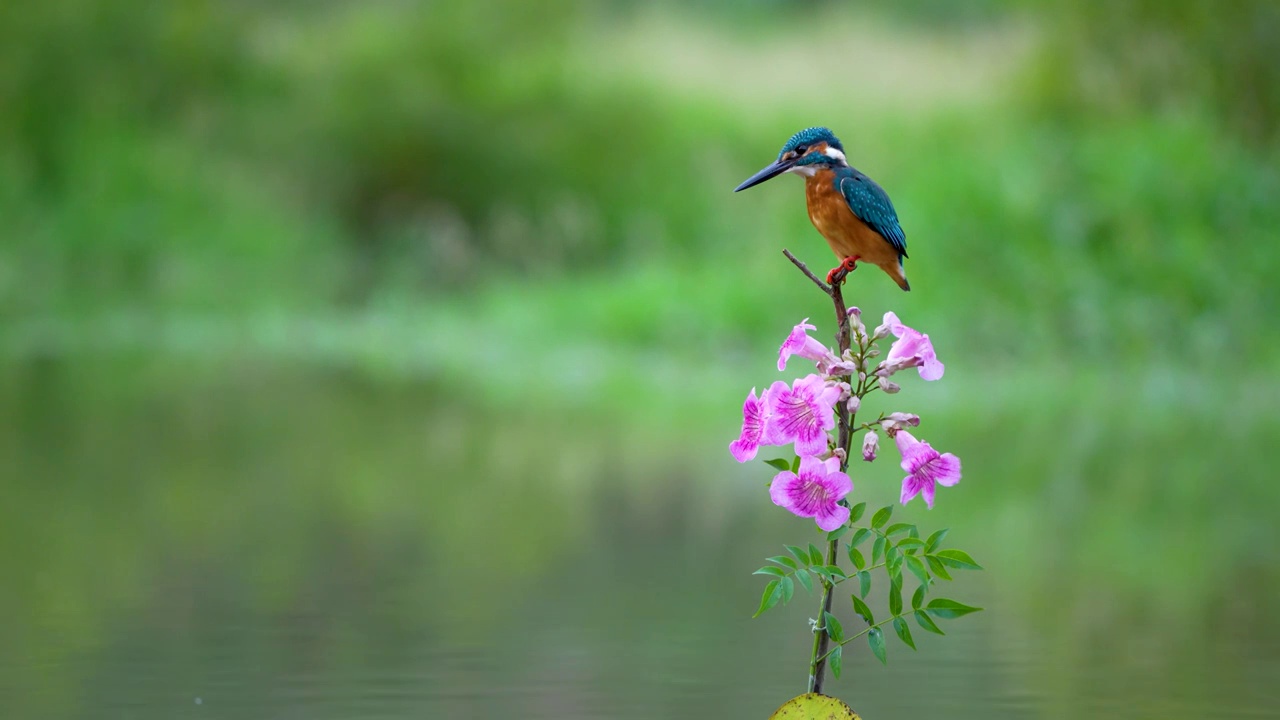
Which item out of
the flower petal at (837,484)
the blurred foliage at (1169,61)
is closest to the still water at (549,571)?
the flower petal at (837,484)

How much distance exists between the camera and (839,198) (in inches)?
102

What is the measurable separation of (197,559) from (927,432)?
3021mm

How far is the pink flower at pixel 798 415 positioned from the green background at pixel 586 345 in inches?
38.4

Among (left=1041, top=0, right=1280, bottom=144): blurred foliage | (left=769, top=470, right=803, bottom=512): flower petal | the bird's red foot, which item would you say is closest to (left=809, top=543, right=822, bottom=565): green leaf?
(left=769, top=470, right=803, bottom=512): flower petal

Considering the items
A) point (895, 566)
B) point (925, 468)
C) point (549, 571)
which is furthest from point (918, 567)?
point (549, 571)

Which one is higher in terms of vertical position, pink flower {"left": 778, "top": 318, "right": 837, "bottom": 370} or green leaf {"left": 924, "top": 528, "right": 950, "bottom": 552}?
pink flower {"left": 778, "top": 318, "right": 837, "bottom": 370}

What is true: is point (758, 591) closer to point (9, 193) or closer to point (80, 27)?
point (9, 193)

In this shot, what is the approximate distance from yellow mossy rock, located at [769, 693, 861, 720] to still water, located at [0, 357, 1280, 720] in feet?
2.42

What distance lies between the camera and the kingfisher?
2.59 metres

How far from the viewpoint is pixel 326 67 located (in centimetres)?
1522

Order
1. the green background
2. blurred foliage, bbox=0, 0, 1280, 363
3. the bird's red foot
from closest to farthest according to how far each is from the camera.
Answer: the bird's red foot → the green background → blurred foliage, bbox=0, 0, 1280, 363

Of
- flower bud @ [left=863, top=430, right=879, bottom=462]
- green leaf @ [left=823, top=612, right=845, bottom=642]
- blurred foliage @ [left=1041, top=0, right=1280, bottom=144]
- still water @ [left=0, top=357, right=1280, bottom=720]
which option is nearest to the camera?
flower bud @ [left=863, top=430, right=879, bottom=462]

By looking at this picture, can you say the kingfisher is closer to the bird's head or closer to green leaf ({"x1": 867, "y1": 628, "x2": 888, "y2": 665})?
the bird's head

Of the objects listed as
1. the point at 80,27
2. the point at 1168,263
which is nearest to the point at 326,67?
the point at 80,27
